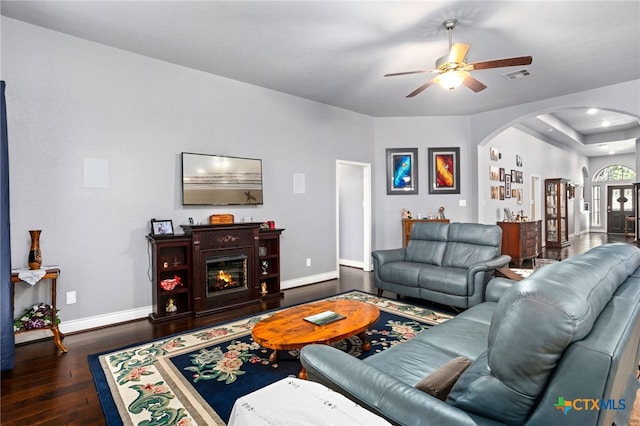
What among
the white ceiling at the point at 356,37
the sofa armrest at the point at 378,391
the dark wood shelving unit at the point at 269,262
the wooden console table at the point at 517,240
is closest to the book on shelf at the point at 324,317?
the sofa armrest at the point at 378,391

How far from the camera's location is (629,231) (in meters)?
12.6

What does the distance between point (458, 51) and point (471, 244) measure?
2.39 m

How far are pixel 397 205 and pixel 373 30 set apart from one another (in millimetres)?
3861

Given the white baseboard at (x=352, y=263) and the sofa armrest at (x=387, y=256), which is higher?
the sofa armrest at (x=387, y=256)

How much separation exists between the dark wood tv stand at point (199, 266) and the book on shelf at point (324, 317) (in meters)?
1.80

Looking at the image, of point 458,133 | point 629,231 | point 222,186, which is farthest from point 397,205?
point 629,231

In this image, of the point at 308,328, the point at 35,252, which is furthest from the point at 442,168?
the point at 35,252

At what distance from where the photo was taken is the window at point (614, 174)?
1266cm

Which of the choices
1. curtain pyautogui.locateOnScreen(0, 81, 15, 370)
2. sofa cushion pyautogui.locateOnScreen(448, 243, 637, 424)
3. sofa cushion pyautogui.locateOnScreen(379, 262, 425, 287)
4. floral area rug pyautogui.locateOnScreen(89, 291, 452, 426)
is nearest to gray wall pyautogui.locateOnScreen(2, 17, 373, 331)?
curtain pyautogui.locateOnScreen(0, 81, 15, 370)

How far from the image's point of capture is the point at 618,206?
13.0 m

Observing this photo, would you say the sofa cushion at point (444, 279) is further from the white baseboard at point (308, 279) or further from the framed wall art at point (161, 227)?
the framed wall art at point (161, 227)

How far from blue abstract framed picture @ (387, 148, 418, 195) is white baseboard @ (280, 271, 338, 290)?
83.1 inches

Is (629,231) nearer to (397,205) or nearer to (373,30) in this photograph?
(397,205)

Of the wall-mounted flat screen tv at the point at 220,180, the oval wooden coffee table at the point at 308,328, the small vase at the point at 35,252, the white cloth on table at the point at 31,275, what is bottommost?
the oval wooden coffee table at the point at 308,328
